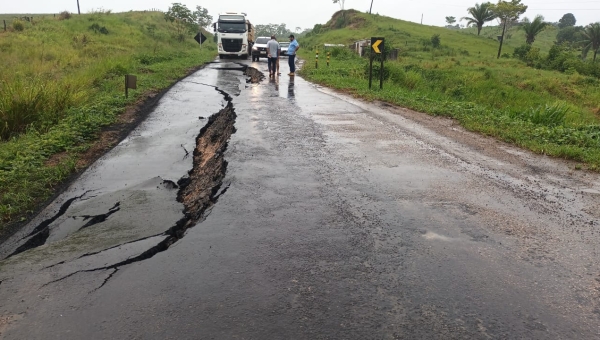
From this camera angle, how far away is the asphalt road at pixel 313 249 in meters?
2.77

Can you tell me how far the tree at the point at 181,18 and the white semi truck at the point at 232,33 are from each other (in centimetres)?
1498

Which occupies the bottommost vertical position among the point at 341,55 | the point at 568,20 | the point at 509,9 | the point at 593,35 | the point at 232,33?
the point at 341,55

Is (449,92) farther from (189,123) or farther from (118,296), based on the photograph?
(118,296)

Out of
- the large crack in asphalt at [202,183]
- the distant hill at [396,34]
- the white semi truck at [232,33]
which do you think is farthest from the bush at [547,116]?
the distant hill at [396,34]

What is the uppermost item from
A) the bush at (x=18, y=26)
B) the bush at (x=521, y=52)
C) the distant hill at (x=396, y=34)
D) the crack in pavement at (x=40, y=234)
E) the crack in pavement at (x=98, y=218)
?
the distant hill at (x=396, y=34)

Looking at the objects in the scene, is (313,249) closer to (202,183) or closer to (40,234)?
(202,183)

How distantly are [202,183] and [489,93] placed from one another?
19.9m

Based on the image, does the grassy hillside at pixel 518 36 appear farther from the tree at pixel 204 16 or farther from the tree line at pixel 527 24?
the tree at pixel 204 16

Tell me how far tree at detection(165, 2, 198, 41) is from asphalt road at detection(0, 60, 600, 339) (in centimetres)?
3795

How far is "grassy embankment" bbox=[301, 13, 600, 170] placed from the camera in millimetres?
8062

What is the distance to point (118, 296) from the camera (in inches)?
120

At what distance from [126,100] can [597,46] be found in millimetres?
56625

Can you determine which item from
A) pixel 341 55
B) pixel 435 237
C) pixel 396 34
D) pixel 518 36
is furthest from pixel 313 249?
pixel 518 36

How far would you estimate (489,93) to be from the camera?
21766mm
